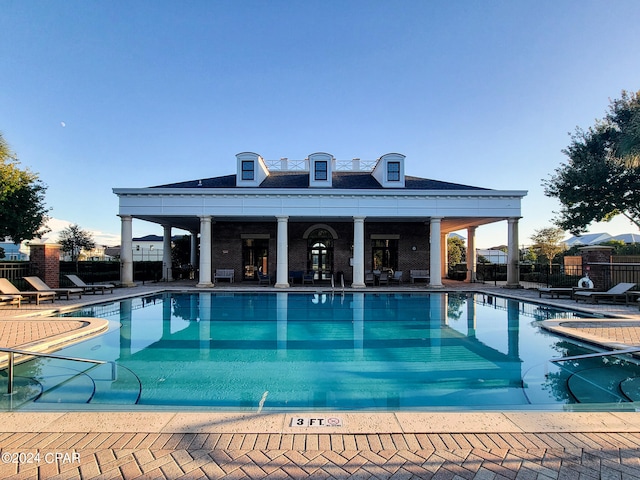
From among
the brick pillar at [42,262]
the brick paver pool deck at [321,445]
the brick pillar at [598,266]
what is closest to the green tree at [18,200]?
the brick pillar at [42,262]

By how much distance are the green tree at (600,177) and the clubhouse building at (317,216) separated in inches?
198

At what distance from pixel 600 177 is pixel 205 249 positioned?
24563mm

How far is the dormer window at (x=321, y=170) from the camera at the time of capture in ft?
72.5

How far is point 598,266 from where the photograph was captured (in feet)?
53.9

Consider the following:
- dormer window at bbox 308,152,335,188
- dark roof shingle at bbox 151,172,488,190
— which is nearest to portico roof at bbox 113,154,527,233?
dark roof shingle at bbox 151,172,488,190

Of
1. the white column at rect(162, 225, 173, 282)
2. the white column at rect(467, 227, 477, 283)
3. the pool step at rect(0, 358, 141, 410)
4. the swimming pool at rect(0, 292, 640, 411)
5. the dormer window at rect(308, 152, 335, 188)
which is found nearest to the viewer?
the pool step at rect(0, 358, 141, 410)

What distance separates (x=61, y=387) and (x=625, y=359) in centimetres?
1021

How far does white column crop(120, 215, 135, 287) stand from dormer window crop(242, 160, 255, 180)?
23.9 ft

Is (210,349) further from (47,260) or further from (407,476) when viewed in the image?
(47,260)

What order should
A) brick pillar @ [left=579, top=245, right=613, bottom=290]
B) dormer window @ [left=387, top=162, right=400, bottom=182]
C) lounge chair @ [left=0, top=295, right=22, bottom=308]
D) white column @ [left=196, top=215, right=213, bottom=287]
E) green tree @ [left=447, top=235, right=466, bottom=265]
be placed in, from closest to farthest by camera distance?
lounge chair @ [left=0, top=295, right=22, bottom=308] < brick pillar @ [left=579, top=245, right=613, bottom=290] < white column @ [left=196, top=215, right=213, bottom=287] < dormer window @ [left=387, top=162, right=400, bottom=182] < green tree @ [left=447, top=235, right=466, bottom=265]

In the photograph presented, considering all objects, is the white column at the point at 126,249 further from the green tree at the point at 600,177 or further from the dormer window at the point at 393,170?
the green tree at the point at 600,177

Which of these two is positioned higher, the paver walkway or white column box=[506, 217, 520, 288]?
white column box=[506, 217, 520, 288]

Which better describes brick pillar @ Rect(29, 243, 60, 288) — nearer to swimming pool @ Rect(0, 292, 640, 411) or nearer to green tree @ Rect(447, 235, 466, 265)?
swimming pool @ Rect(0, 292, 640, 411)

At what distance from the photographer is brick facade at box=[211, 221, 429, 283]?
2500cm
